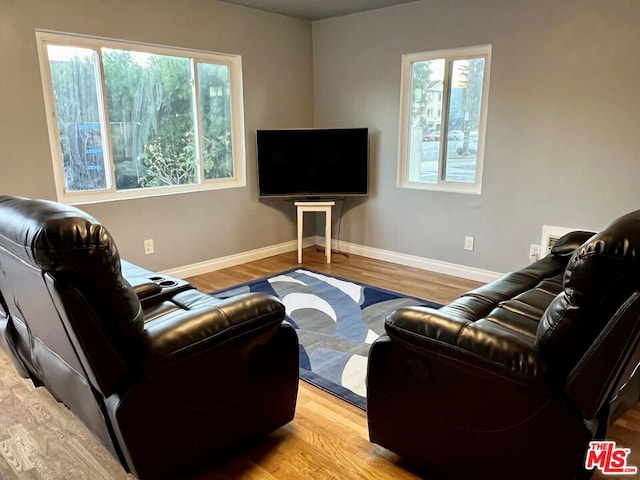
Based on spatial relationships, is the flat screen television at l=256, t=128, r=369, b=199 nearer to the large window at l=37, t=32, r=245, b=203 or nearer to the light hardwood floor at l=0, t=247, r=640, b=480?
the large window at l=37, t=32, r=245, b=203

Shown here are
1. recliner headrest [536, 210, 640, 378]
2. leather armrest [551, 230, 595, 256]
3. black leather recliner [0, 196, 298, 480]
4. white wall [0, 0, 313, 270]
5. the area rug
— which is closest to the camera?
recliner headrest [536, 210, 640, 378]

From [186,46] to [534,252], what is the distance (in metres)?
3.43

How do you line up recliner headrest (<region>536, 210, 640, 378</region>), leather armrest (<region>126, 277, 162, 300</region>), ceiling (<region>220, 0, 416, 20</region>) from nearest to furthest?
1. recliner headrest (<region>536, 210, 640, 378</region>)
2. leather armrest (<region>126, 277, 162, 300</region>)
3. ceiling (<region>220, 0, 416, 20</region>)

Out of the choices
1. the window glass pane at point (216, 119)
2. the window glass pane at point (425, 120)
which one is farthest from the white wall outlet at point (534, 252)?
the window glass pane at point (216, 119)

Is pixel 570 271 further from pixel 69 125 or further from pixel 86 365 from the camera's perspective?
pixel 69 125

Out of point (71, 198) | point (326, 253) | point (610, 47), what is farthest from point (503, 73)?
point (71, 198)

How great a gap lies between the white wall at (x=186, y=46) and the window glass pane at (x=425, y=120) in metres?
1.27

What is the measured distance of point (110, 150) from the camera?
3.75 m

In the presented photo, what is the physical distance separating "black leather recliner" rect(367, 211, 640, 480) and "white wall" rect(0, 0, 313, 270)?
2.86 m

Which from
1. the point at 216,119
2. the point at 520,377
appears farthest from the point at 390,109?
the point at 520,377

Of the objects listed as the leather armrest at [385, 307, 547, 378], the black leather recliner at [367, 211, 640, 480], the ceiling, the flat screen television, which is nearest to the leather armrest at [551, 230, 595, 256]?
the black leather recliner at [367, 211, 640, 480]

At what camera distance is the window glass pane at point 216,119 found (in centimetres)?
432

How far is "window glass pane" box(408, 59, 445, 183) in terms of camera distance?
4270 mm

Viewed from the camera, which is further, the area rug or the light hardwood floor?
the area rug
